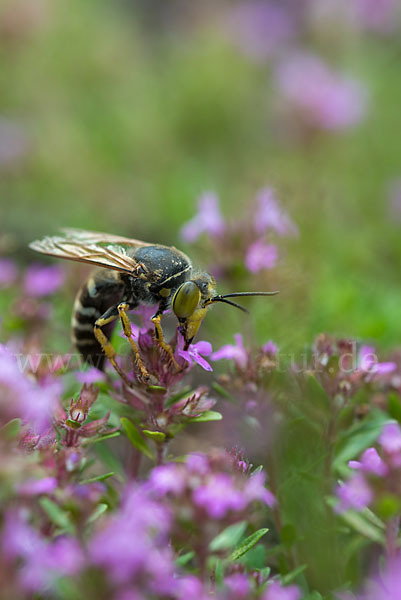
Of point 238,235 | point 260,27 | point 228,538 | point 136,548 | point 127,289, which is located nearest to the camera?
point 136,548

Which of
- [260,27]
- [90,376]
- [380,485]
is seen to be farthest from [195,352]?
[260,27]

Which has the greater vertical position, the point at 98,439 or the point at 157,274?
the point at 157,274

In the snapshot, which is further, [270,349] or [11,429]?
[270,349]

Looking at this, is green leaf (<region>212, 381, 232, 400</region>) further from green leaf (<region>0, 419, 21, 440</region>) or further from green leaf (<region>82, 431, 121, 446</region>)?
green leaf (<region>0, 419, 21, 440</region>)

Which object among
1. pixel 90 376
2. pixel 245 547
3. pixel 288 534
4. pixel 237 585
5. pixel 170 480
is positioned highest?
pixel 170 480

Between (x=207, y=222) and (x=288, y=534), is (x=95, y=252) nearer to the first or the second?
(x=207, y=222)

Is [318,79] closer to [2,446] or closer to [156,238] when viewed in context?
[156,238]
